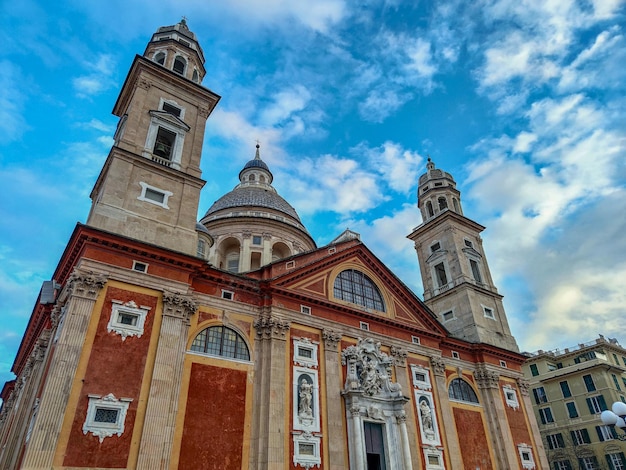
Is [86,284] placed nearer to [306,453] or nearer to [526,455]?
[306,453]

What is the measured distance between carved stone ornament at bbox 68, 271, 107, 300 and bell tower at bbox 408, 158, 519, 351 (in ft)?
81.1

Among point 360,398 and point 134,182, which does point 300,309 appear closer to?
point 360,398

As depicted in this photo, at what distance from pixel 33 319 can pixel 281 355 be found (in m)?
16.3

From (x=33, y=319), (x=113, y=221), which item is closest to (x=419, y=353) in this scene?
(x=113, y=221)

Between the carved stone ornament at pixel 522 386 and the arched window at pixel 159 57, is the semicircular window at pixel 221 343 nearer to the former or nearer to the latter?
the arched window at pixel 159 57

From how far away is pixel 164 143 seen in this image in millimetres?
25000

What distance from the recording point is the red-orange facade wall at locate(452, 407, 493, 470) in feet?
85.7

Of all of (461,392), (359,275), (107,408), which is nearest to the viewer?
(107,408)

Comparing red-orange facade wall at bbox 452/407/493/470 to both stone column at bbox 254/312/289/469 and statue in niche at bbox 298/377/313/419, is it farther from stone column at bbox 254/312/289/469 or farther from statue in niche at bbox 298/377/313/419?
stone column at bbox 254/312/289/469

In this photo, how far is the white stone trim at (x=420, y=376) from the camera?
25844 millimetres

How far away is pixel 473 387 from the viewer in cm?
2945

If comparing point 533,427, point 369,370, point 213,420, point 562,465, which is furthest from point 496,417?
point 562,465

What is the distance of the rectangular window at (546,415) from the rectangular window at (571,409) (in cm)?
190

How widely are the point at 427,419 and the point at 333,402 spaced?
20.9 feet
